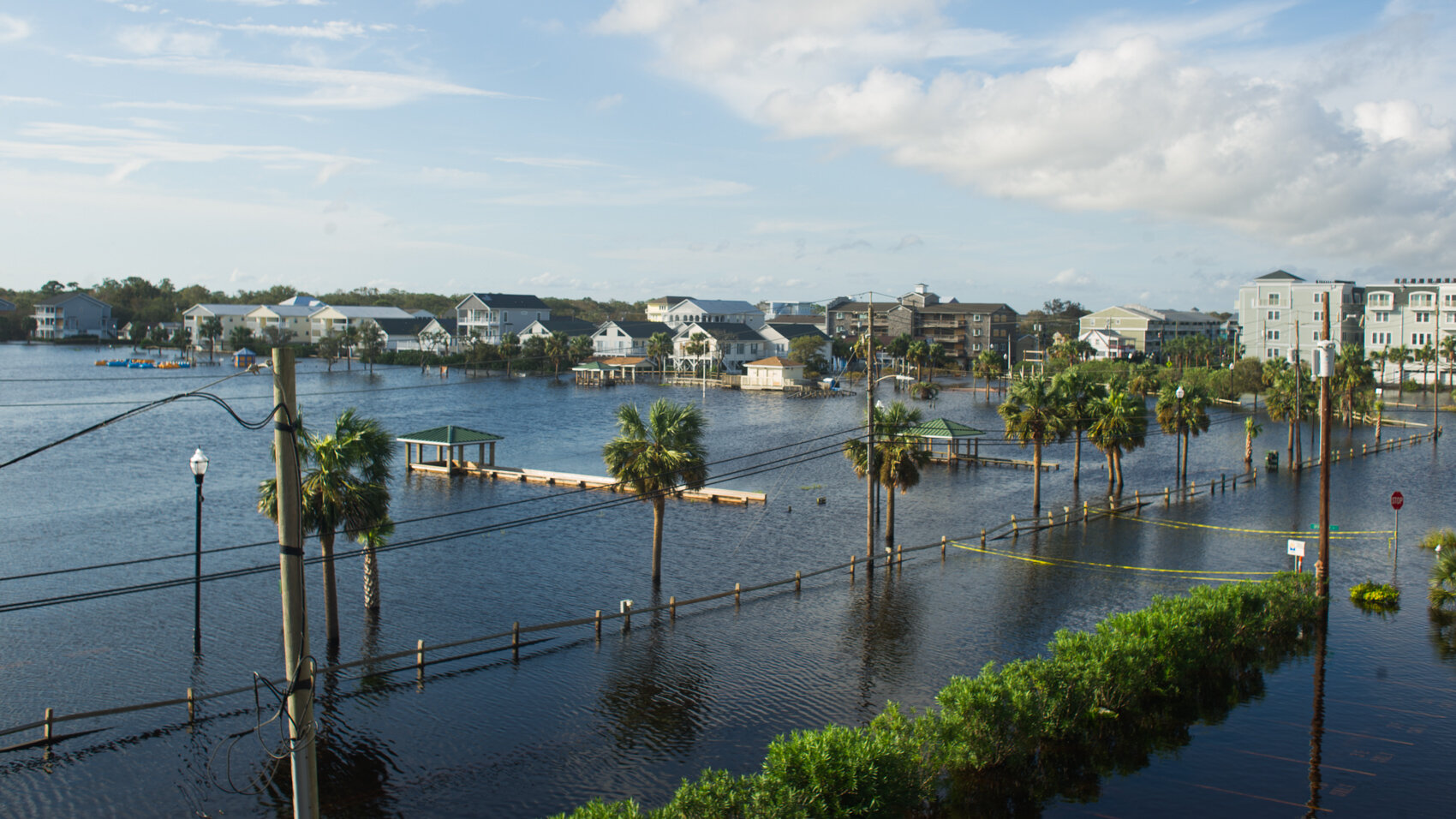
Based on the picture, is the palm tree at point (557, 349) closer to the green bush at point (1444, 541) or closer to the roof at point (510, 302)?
the roof at point (510, 302)

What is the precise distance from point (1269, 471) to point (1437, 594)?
31.8m

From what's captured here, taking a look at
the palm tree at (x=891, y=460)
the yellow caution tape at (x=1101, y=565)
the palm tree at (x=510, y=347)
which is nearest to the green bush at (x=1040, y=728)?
A: the yellow caution tape at (x=1101, y=565)

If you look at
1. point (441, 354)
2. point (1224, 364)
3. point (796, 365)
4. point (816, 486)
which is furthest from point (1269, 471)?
point (441, 354)

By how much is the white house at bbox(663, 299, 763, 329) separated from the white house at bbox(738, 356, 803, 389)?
38.8 m

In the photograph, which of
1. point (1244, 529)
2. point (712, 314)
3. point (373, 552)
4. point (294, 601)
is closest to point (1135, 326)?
point (712, 314)

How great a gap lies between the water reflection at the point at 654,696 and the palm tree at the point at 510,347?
407 feet

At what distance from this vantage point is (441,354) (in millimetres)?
162750

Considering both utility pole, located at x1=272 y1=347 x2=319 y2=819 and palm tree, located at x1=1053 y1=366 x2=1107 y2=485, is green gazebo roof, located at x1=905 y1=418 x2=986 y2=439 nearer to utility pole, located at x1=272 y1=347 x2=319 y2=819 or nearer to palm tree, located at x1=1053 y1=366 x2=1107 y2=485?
palm tree, located at x1=1053 y1=366 x2=1107 y2=485

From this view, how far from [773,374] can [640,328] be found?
1360 inches

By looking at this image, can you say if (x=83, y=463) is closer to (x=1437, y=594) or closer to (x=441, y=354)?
(x=1437, y=594)

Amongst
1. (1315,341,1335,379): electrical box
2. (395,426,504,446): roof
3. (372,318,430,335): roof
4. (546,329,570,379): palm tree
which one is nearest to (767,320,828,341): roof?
(546,329,570,379): palm tree

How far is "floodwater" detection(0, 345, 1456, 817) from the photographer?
19.7 metres

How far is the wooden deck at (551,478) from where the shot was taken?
166ft

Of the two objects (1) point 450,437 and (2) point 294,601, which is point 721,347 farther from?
(2) point 294,601
